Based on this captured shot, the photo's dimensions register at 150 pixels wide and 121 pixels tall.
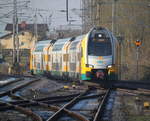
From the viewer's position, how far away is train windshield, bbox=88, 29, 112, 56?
20.0 meters

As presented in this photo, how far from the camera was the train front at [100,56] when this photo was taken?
1980 centimetres

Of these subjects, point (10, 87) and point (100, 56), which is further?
point (10, 87)

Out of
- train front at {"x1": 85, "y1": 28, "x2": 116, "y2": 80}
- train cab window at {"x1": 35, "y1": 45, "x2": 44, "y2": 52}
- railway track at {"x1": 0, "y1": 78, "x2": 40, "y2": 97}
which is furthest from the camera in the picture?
train cab window at {"x1": 35, "y1": 45, "x2": 44, "y2": 52}

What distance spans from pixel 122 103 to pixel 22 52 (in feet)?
160

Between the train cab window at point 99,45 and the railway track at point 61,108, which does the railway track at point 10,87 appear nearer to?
the railway track at point 61,108

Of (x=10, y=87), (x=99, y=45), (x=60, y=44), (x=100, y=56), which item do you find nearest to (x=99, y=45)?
(x=99, y=45)

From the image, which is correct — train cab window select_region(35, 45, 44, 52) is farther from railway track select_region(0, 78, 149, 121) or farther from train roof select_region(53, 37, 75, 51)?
railway track select_region(0, 78, 149, 121)

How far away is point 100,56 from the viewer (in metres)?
19.9

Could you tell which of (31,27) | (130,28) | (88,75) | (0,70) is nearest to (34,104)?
(88,75)

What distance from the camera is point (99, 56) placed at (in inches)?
782

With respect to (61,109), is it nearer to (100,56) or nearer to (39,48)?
(100,56)

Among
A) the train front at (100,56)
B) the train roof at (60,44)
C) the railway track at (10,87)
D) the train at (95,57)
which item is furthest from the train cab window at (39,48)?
the train front at (100,56)

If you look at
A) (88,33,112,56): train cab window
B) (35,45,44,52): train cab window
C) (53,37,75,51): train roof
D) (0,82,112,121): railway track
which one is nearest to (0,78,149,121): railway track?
(0,82,112,121): railway track

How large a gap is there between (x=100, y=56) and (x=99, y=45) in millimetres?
664
